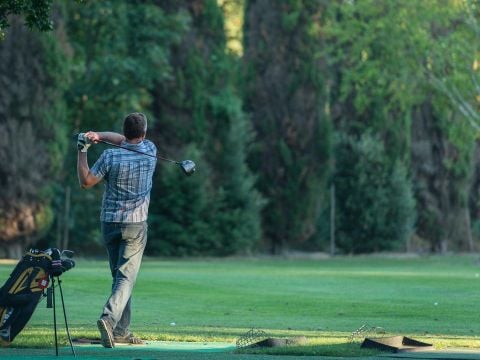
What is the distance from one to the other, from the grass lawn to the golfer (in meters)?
0.82

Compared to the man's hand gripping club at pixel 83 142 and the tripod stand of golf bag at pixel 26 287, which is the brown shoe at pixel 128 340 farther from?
the man's hand gripping club at pixel 83 142

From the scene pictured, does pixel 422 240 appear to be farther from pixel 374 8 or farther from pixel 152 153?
pixel 152 153

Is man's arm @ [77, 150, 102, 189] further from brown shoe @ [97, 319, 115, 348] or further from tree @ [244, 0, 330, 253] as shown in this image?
tree @ [244, 0, 330, 253]

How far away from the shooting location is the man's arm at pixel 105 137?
1373 centimetres

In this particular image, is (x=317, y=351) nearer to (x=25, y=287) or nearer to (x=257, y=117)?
(x=25, y=287)

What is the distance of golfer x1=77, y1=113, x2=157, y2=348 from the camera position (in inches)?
554

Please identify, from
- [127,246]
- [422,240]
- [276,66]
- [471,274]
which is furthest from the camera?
[422,240]

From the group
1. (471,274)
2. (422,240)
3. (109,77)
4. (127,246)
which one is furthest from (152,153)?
(422,240)

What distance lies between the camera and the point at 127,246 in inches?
557

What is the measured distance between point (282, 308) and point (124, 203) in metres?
7.08

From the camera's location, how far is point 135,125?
46.8 feet

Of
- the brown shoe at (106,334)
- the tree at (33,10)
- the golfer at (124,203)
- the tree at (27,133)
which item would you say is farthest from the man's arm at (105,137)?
the tree at (27,133)

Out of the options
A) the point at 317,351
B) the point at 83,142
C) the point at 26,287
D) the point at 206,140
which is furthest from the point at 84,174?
the point at 206,140

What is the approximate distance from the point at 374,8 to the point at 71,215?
1191 cm
